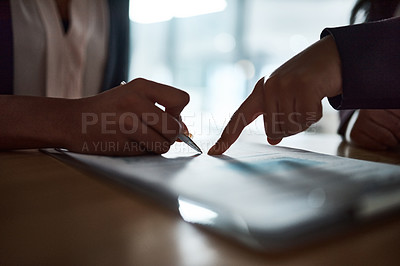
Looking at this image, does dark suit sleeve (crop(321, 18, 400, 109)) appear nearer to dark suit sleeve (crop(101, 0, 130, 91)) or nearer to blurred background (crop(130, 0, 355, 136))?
dark suit sleeve (crop(101, 0, 130, 91))

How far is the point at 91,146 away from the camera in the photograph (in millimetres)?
490

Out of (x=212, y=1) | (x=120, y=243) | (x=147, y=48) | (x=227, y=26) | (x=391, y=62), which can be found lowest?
(x=120, y=243)

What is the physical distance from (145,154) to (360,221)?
13.4 inches

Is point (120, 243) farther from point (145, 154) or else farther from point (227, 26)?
point (227, 26)

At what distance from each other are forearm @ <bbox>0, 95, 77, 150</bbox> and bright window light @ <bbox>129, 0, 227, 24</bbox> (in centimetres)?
302

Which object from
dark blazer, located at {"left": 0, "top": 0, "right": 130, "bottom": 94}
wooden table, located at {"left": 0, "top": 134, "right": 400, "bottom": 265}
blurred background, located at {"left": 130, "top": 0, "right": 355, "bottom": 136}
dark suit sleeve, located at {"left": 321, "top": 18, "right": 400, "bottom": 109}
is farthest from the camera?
blurred background, located at {"left": 130, "top": 0, "right": 355, "bottom": 136}

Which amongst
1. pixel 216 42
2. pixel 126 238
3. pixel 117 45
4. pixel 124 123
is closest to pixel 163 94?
pixel 124 123

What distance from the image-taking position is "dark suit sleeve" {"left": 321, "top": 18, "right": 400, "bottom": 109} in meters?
0.43

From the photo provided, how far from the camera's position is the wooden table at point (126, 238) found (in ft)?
0.61

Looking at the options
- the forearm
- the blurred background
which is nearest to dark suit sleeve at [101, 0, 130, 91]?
the forearm

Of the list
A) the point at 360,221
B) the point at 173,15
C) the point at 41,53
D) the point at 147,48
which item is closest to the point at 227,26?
the point at 173,15

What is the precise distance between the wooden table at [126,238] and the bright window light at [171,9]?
10.9ft

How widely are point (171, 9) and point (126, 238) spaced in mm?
3553

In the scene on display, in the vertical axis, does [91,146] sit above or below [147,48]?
below
